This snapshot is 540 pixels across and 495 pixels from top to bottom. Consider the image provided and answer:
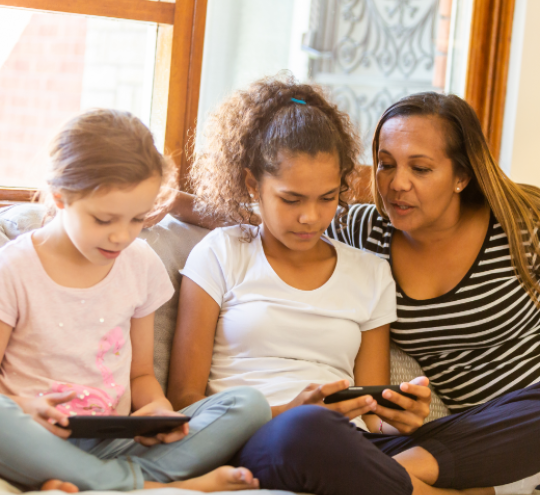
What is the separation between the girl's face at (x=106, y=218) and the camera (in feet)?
3.60

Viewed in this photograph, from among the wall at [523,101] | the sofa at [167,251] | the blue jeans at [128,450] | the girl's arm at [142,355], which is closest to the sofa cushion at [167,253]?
the sofa at [167,251]

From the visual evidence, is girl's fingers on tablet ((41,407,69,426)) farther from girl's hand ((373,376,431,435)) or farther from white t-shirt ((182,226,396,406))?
girl's hand ((373,376,431,435))

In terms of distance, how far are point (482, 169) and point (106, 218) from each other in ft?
2.93

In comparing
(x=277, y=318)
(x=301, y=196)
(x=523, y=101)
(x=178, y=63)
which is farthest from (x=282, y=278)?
(x=523, y=101)

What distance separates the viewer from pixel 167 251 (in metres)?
1.53

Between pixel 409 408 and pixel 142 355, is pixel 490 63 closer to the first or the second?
pixel 409 408

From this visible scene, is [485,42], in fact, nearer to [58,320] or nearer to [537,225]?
[537,225]

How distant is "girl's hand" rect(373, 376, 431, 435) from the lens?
1223 millimetres

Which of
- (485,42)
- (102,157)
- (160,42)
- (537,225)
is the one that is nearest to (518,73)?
(485,42)

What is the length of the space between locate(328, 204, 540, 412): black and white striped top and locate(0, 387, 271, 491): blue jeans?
20.2 inches

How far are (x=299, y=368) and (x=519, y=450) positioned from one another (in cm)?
47

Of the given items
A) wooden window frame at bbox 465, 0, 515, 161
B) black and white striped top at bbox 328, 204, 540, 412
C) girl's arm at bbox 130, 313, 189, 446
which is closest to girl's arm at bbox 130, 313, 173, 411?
girl's arm at bbox 130, 313, 189, 446

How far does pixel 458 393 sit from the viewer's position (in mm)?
1538

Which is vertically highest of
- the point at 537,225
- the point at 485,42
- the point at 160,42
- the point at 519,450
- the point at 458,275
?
the point at 485,42
